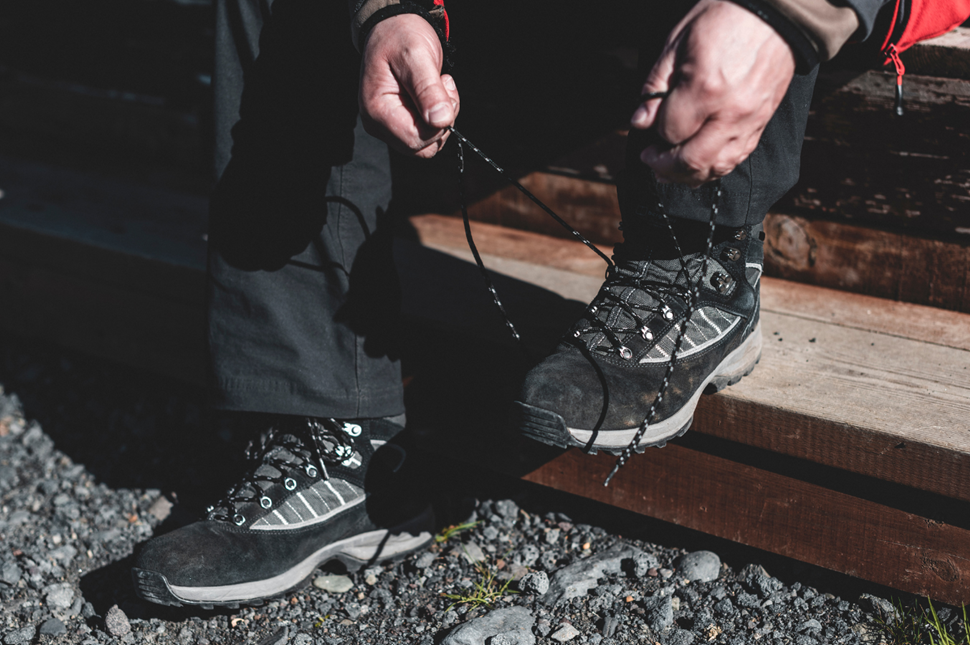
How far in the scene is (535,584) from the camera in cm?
150

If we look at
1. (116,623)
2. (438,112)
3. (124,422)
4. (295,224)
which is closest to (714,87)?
(438,112)

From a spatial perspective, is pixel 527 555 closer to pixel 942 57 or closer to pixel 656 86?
pixel 656 86

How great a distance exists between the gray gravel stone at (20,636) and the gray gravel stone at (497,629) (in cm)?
76

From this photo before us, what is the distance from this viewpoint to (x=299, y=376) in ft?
4.74

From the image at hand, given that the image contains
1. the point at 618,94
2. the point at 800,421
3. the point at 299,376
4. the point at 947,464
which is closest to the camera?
the point at 947,464

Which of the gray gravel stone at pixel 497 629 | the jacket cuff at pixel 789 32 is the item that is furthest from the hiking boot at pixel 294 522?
the jacket cuff at pixel 789 32

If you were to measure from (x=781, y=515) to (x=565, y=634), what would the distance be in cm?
44

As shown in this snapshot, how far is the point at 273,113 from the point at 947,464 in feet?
4.10

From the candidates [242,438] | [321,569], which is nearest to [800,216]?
[321,569]

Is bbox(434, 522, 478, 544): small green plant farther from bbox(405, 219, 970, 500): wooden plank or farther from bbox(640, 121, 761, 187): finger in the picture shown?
bbox(640, 121, 761, 187): finger

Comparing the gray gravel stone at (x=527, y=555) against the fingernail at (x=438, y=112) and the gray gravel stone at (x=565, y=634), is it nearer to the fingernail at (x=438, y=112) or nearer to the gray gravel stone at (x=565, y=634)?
the gray gravel stone at (x=565, y=634)

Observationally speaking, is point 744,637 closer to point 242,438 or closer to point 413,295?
point 413,295

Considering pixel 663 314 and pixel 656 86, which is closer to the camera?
pixel 656 86

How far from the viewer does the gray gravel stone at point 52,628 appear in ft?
4.79
